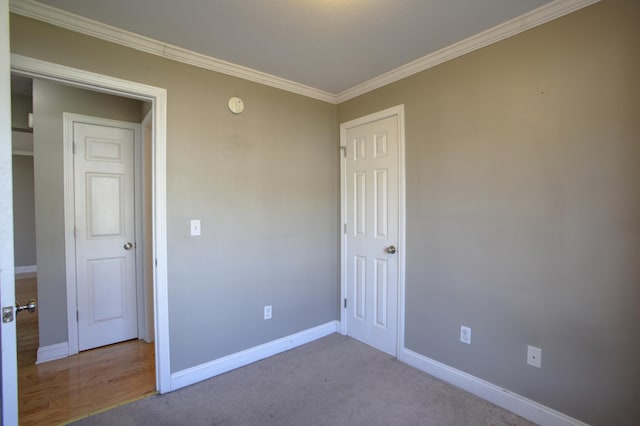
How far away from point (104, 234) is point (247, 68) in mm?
2057

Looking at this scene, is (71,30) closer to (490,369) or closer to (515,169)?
(515,169)

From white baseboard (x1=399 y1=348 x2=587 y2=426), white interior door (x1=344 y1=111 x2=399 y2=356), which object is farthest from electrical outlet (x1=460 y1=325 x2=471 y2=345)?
white interior door (x1=344 y1=111 x2=399 y2=356)

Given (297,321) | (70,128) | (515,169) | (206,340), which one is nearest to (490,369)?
(515,169)

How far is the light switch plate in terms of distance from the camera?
235 cm

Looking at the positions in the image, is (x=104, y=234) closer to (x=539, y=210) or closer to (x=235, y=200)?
(x=235, y=200)

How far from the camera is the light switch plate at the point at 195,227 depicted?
2.35 meters

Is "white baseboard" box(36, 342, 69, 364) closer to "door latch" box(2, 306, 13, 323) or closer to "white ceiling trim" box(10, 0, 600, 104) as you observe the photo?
"door latch" box(2, 306, 13, 323)

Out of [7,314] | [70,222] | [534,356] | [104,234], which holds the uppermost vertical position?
[70,222]

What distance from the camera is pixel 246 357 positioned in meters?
2.62

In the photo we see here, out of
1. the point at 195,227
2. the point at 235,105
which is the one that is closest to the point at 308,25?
the point at 235,105

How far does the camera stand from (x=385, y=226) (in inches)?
109

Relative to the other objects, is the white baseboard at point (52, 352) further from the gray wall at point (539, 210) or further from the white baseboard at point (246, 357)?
the gray wall at point (539, 210)

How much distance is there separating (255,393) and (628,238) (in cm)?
245

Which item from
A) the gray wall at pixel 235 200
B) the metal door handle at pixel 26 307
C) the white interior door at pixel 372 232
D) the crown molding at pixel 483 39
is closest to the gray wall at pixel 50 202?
the gray wall at pixel 235 200
